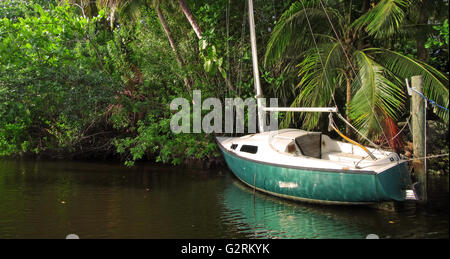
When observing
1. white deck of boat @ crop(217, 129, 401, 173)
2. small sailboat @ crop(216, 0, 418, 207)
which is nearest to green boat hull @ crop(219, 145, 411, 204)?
small sailboat @ crop(216, 0, 418, 207)

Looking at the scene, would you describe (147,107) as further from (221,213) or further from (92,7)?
(221,213)

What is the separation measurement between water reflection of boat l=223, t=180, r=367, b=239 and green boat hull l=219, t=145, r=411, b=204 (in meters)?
0.38

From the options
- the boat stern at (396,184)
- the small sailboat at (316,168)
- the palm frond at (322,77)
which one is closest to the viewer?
the boat stern at (396,184)

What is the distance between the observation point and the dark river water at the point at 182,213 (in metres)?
10.3

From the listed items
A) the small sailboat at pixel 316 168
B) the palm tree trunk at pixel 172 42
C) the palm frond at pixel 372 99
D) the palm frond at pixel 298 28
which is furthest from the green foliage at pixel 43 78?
the palm frond at pixel 372 99

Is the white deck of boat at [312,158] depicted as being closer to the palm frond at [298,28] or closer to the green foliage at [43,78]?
the palm frond at [298,28]

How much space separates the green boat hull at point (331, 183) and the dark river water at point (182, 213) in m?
0.37

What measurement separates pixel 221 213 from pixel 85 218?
135 inches

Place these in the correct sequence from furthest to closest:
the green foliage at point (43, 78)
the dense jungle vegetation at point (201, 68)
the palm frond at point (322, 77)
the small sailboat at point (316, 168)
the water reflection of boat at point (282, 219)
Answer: the green foliage at point (43, 78) < the palm frond at point (322, 77) < the dense jungle vegetation at point (201, 68) < the small sailboat at point (316, 168) < the water reflection of boat at point (282, 219)

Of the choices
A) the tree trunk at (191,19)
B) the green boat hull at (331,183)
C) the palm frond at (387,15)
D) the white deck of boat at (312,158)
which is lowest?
the green boat hull at (331,183)

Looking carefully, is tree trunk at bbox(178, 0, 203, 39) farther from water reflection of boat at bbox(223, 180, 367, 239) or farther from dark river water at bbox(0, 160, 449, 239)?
water reflection of boat at bbox(223, 180, 367, 239)

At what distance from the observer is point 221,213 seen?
473 inches

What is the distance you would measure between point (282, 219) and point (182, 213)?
260cm

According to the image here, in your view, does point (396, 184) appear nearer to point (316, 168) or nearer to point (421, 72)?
point (316, 168)
